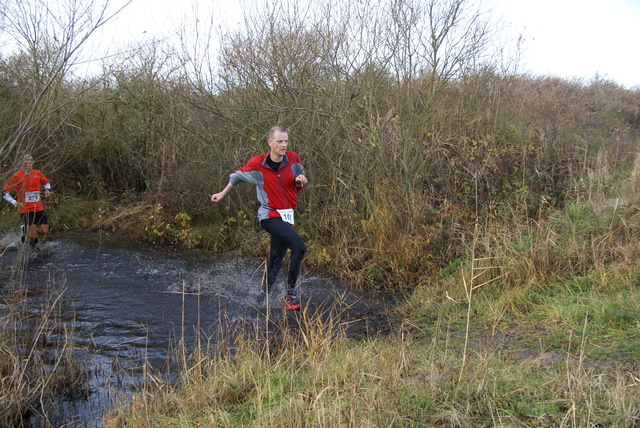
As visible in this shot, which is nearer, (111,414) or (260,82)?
(111,414)

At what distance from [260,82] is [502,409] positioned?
673 cm

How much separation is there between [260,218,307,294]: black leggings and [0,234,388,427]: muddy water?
0.36 metres

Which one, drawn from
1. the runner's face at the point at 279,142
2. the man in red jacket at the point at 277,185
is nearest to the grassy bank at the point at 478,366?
the man in red jacket at the point at 277,185

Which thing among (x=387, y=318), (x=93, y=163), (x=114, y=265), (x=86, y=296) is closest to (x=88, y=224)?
(x=93, y=163)

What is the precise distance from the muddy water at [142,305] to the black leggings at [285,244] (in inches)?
14.2

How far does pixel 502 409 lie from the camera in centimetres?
296

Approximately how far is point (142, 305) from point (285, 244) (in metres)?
2.01

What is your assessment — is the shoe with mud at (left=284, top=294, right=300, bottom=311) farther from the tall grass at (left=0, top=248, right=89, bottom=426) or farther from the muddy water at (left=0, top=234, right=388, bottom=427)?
the tall grass at (left=0, top=248, right=89, bottom=426)

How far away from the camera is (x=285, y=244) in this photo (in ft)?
19.6

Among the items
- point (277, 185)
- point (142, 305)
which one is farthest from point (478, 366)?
point (142, 305)

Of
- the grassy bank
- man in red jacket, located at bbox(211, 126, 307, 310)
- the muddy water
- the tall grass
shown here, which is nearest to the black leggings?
man in red jacket, located at bbox(211, 126, 307, 310)

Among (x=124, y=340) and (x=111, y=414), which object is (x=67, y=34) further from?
(x=111, y=414)

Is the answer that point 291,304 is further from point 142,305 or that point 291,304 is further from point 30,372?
point 30,372

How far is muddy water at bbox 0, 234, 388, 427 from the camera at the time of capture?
4273mm
